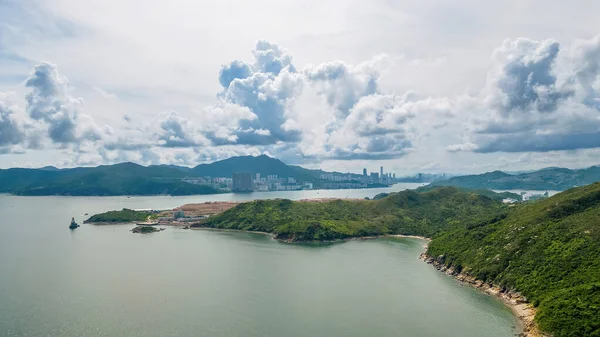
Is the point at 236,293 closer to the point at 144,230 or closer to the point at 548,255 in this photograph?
the point at 548,255

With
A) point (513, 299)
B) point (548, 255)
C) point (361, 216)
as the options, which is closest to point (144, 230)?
point (361, 216)

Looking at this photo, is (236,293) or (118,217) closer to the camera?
(236,293)

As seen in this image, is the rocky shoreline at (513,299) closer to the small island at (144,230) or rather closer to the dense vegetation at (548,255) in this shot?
the dense vegetation at (548,255)

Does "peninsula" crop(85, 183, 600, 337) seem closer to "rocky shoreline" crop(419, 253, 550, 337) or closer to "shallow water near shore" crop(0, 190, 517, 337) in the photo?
"rocky shoreline" crop(419, 253, 550, 337)

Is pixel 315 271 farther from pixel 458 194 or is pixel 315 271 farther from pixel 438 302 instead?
pixel 458 194

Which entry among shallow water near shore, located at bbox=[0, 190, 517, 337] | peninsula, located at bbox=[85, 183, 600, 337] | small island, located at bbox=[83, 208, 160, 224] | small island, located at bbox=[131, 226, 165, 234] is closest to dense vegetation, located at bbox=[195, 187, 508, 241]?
peninsula, located at bbox=[85, 183, 600, 337]

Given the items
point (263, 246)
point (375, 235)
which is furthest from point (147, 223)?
point (375, 235)
